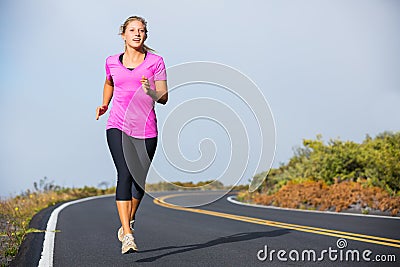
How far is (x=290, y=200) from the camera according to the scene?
1588 cm

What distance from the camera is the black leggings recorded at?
597 cm

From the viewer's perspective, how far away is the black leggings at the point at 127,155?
597 centimetres

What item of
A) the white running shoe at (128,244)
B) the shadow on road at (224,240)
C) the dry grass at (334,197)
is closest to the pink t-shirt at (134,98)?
the white running shoe at (128,244)

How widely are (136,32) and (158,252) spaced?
2536 mm

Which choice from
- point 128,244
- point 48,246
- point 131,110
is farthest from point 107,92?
point 48,246

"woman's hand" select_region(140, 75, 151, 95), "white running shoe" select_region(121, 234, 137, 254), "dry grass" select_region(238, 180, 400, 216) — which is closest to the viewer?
"woman's hand" select_region(140, 75, 151, 95)

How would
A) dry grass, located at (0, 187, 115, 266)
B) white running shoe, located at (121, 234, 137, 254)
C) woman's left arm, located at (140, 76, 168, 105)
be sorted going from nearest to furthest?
woman's left arm, located at (140, 76, 168, 105)
white running shoe, located at (121, 234, 137, 254)
dry grass, located at (0, 187, 115, 266)

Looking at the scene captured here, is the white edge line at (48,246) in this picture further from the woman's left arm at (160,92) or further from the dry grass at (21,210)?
the woman's left arm at (160,92)

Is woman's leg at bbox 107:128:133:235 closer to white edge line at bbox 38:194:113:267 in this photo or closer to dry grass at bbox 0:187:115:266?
white edge line at bbox 38:194:113:267

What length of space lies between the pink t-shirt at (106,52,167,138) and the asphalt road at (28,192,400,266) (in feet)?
4.72

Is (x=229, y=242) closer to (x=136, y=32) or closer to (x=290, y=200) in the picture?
(x=136, y=32)

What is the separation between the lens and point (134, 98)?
5910 millimetres

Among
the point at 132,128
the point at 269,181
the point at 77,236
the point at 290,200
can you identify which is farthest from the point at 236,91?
the point at 269,181
